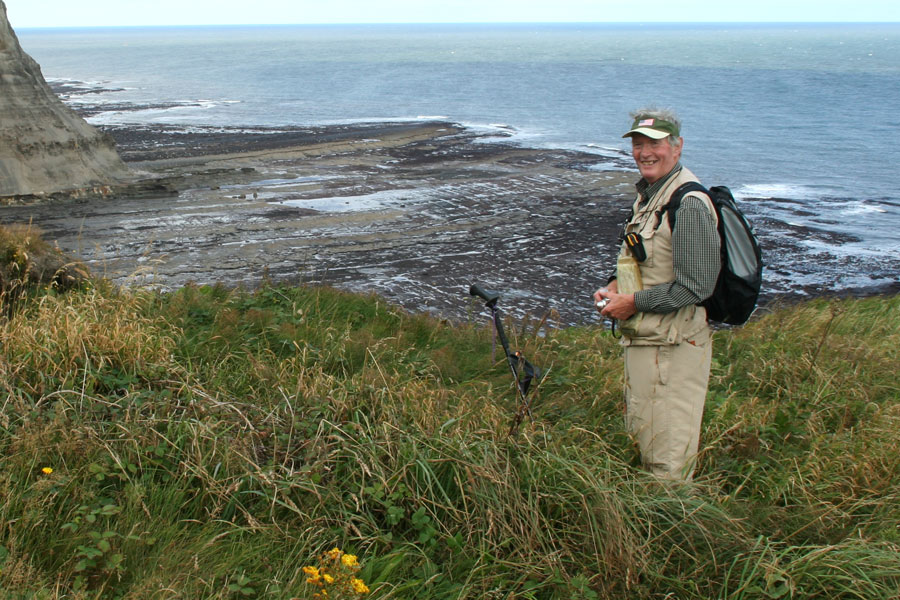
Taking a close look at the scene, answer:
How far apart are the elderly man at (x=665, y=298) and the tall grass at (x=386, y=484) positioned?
292 millimetres

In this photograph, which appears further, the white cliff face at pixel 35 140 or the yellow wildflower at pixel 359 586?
the white cliff face at pixel 35 140

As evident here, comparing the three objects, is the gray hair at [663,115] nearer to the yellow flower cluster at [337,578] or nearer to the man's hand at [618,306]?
the man's hand at [618,306]

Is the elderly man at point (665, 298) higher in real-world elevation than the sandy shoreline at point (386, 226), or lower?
higher

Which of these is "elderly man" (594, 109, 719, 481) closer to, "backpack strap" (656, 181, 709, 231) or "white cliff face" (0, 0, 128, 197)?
"backpack strap" (656, 181, 709, 231)

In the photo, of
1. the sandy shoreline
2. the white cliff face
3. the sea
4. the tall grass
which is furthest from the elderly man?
the white cliff face

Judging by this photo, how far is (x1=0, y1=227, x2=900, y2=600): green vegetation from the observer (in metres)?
3.41

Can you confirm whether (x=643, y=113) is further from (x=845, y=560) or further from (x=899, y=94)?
(x=899, y=94)

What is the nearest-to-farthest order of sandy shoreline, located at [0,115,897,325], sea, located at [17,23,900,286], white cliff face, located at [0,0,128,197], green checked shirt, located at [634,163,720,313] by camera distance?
green checked shirt, located at [634,163,720,313] → sandy shoreline, located at [0,115,897,325] → white cliff face, located at [0,0,128,197] → sea, located at [17,23,900,286]

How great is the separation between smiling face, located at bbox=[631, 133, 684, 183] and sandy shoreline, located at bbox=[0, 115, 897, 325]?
3751 mm

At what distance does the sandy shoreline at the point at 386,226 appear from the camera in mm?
12367

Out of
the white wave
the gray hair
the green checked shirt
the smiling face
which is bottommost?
the white wave

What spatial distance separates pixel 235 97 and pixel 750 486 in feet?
164

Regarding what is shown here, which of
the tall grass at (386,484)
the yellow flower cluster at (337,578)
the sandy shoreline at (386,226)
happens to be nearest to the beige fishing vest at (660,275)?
the tall grass at (386,484)

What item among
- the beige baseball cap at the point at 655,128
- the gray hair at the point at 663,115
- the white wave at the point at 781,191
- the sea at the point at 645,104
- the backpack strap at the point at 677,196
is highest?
the gray hair at the point at 663,115
